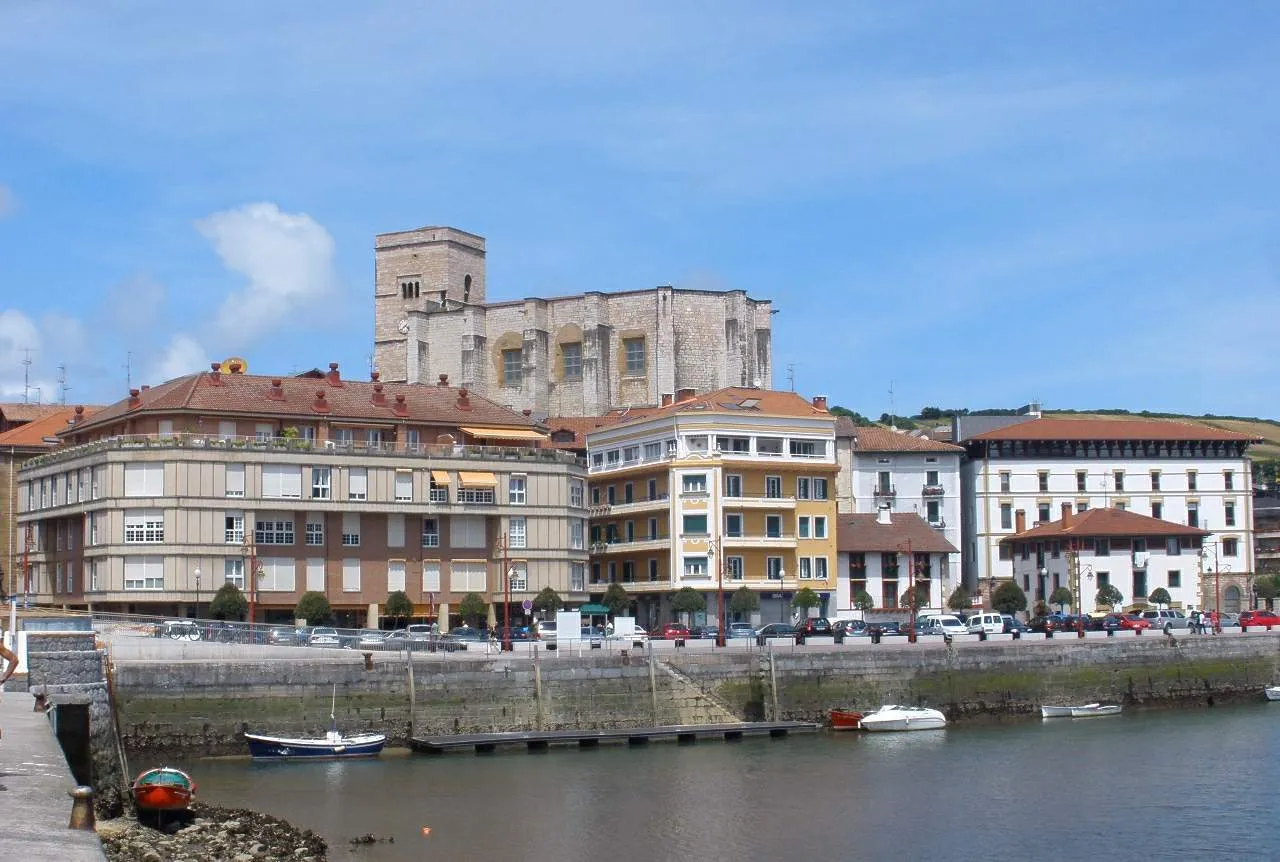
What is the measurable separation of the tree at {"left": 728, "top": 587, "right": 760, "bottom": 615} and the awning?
12.8 m

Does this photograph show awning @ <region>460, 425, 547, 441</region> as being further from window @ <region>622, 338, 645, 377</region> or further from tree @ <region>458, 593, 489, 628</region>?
window @ <region>622, 338, 645, 377</region>

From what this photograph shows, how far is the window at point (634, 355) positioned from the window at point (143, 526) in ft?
179

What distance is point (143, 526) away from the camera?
2948 inches

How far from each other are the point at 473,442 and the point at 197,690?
110 feet

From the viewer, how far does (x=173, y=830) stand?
35281mm

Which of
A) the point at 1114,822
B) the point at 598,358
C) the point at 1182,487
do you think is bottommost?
the point at 1114,822

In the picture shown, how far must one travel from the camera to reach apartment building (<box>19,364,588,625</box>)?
74875 mm

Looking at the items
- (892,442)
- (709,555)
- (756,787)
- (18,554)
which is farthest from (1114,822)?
(892,442)

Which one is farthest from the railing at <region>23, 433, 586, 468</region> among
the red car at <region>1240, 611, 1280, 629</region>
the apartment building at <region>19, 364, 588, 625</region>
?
the red car at <region>1240, 611, 1280, 629</region>

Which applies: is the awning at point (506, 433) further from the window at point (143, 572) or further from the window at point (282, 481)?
the window at point (143, 572)

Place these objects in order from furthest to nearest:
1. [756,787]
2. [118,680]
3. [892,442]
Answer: [892,442] → [118,680] → [756,787]

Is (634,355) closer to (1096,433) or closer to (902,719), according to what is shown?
(1096,433)

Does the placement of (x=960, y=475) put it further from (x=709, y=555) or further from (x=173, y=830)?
(x=173, y=830)

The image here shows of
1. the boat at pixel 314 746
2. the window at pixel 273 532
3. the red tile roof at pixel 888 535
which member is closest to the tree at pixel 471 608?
the window at pixel 273 532
